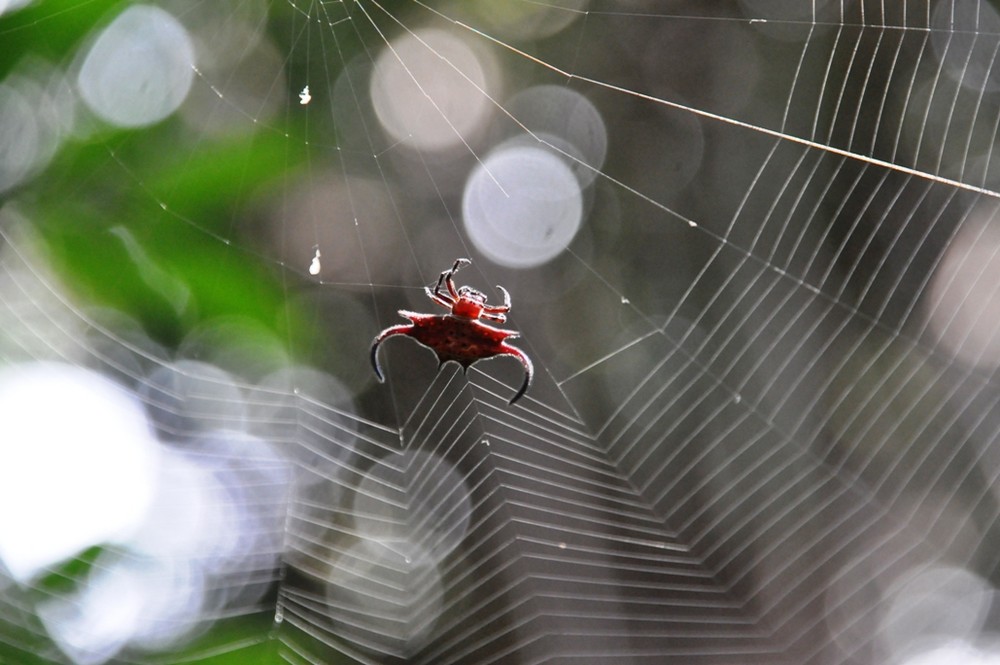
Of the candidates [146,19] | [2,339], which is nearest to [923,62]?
[146,19]

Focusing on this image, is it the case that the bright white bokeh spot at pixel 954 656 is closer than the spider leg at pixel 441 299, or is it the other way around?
the spider leg at pixel 441 299

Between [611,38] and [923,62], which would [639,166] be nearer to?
[611,38]

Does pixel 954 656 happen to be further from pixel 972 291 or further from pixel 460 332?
pixel 460 332

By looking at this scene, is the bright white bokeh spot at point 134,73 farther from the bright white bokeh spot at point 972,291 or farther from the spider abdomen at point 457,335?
the bright white bokeh spot at point 972,291

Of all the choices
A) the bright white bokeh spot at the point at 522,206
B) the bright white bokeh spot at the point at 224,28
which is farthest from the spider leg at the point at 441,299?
the bright white bokeh spot at the point at 522,206

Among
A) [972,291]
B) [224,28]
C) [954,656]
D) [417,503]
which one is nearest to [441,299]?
[224,28]
